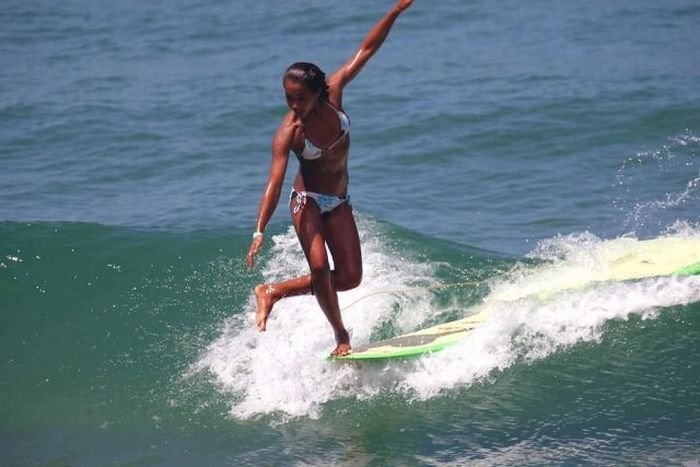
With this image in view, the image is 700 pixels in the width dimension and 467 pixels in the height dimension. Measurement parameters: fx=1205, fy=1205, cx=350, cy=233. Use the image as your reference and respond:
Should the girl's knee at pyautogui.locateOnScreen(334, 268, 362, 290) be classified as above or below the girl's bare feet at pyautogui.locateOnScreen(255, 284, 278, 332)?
above

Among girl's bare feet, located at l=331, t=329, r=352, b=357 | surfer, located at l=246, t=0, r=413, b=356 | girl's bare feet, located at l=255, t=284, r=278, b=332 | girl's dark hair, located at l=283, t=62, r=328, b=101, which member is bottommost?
girl's bare feet, located at l=331, t=329, r=352, b=357

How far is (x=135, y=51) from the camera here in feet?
63.1

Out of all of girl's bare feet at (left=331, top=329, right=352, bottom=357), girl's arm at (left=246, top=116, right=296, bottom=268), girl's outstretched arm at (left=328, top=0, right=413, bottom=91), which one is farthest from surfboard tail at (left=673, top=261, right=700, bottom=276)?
girl's arm at (left=246, top=116, right=296, bottom=268)

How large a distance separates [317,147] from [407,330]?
230 cm

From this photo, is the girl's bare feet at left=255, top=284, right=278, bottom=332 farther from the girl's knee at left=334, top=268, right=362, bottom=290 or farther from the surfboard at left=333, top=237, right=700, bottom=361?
the surfboard at left=333, top=237, right=700, bottom=361

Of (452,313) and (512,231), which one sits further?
(512,231)

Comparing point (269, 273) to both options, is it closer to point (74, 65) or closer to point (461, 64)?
point (461, 64)

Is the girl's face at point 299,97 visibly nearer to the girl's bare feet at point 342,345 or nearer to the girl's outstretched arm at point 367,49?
the girl's outstretched arm at point 367,49

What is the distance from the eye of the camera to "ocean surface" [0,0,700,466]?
23.9 feet

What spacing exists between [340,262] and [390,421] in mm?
1008

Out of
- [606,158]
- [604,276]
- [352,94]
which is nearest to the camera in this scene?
[604,276]

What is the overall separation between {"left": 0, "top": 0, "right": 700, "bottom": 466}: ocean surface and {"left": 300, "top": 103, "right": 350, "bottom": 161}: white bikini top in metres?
1.48

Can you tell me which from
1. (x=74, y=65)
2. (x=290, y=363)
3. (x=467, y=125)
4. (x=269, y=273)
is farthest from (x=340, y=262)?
(x=74, y=65)

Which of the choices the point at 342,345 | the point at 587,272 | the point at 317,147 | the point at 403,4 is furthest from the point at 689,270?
the point at 317,147
